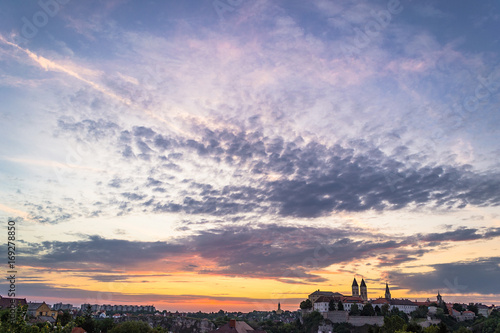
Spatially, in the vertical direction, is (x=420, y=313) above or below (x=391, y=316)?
below

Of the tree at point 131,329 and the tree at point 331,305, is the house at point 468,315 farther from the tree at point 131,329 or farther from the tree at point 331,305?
the tree at point 131,329

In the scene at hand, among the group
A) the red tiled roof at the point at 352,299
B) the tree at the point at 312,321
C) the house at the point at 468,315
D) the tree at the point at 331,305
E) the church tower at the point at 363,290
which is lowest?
the tree at the point at 312,321

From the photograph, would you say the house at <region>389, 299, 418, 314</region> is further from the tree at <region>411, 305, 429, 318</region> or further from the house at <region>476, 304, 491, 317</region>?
the house at <region>476, 304, 491, 317</region>

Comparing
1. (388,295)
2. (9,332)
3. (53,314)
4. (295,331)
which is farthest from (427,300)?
(9,332)

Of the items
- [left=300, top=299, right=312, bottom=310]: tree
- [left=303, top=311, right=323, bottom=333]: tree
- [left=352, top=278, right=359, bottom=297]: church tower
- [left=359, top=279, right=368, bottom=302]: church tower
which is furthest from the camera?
[left=352, top=278, right=359, bottom=297]: church tower

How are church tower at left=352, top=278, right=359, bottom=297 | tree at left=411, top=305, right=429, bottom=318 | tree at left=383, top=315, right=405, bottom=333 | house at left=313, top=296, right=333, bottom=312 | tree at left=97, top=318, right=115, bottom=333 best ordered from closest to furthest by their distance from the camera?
tree at left=97, top=318, right=115, bottom=333
tree at left=383, top=315, right=405, bottom=333
tree at left=411, top=305, right=429, bottom=318
house at left=313, top=296, right=333, bottom=312
church tower at left=352, top=278, right=359, bottom=297

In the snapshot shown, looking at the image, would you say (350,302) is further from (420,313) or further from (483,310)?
(483,310)

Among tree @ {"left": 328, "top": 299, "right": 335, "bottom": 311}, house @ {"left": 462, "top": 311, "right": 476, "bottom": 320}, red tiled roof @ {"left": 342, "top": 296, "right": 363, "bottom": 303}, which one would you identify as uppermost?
red tiled roof @ {"left": 342, "top": 296, "right": 363, "bottom": 303}

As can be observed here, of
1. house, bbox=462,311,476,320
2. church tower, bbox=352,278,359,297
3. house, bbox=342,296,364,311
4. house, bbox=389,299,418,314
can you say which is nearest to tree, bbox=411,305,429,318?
house, bbox=389,299,418,314

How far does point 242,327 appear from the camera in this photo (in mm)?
71625

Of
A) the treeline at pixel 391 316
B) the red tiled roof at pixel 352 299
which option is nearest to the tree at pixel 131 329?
the treeline at pixel 391 316

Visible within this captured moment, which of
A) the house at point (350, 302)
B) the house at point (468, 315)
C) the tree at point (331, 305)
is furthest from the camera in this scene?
the house at point (350, 302)

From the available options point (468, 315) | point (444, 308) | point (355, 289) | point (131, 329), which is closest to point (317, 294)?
point (355, 289)

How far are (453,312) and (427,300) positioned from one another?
112ft
